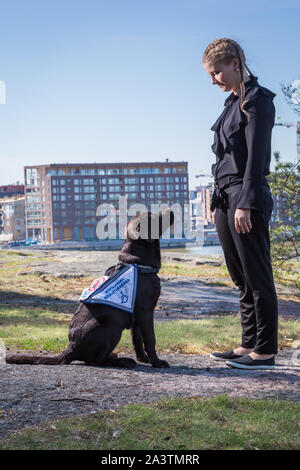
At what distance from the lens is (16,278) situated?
43.3ft

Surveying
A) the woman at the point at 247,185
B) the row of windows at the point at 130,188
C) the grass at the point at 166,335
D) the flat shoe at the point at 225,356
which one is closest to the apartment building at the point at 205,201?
the row of windows at the point at 130,188

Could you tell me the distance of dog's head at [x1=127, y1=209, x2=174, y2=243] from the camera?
3504mm

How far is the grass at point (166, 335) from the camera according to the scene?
455 centimetres

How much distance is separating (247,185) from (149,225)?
0.79 meters

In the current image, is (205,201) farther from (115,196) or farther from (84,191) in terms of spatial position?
(84,191)

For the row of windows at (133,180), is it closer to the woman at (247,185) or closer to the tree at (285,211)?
the tree at (285,211)

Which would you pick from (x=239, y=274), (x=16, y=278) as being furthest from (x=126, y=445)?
(x=16, y=278)

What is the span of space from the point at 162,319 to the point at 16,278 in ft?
23.6

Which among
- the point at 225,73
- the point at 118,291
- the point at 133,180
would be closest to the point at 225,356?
the point at 118,291

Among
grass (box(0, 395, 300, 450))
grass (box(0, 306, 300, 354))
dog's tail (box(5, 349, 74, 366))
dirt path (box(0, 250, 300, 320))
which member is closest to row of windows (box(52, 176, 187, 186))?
dirt path (box(0, 250, 300, 320))

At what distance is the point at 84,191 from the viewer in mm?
123500

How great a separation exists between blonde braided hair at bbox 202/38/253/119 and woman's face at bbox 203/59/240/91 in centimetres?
3

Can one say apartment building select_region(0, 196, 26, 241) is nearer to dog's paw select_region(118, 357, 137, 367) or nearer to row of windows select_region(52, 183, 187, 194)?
row of windows select_region(52, 183, 187, 194)

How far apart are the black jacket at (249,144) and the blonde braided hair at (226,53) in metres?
0.08
